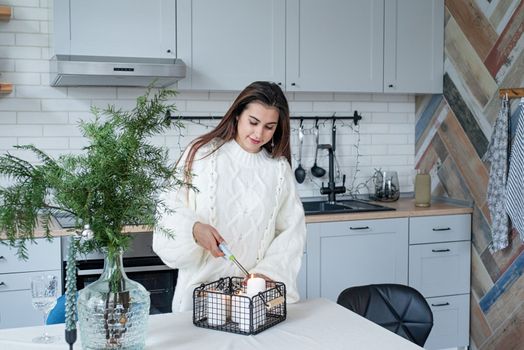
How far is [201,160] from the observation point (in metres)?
2.49

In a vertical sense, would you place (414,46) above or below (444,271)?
above

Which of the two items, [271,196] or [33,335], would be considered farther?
[271,196]

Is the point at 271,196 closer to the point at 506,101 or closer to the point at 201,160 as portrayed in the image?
the point at 201,160

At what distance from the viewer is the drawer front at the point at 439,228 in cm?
429

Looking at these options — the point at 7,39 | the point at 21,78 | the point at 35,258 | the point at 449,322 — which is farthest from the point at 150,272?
the point at 449,322

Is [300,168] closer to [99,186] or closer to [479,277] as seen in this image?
[479,277]

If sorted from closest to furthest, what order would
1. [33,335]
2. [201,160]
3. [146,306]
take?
[146,306] → [33,335] → [201,160]

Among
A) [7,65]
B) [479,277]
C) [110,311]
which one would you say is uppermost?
[7,65]

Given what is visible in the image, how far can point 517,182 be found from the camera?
3865mm

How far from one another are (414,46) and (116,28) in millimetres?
1947

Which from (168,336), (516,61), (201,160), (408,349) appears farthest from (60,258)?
(516,61)

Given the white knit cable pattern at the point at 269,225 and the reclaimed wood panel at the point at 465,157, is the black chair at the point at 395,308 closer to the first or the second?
the white knit cable pattern at the point at 269,225

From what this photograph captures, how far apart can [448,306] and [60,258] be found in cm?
239

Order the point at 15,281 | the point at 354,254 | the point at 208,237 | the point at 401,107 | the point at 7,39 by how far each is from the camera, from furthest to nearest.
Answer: the point at 401,107 → the point at 354,254 → the point at 7,39 → the point at 15,281 → the point at 208,237
